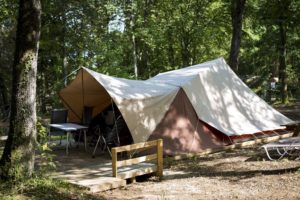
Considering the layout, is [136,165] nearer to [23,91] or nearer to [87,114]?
[23,91]

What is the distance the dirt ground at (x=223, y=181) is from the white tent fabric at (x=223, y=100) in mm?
1405

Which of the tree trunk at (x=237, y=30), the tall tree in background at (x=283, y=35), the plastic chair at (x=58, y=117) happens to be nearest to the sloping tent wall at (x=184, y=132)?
the plastic chair at (x=58, y=117)

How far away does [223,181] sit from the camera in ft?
23.5

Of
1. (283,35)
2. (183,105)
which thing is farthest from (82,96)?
(283,35)

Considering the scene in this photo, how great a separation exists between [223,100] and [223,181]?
167 inches

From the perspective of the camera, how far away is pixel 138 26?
874 inches

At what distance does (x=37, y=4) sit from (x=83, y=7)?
491 inches

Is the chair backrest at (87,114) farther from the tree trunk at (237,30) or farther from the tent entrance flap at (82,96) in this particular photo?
the tree trunk at (237,30)

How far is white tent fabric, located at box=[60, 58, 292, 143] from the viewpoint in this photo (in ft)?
30.0

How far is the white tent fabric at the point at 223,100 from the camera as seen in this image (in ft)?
34.2

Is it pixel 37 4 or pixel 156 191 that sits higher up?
pixel 37 4

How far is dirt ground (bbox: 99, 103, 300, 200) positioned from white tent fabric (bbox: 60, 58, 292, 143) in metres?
1.16

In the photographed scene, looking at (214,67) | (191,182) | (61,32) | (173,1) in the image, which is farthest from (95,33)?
(191,182)

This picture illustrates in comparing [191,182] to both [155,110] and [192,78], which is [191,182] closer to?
[155,110]
